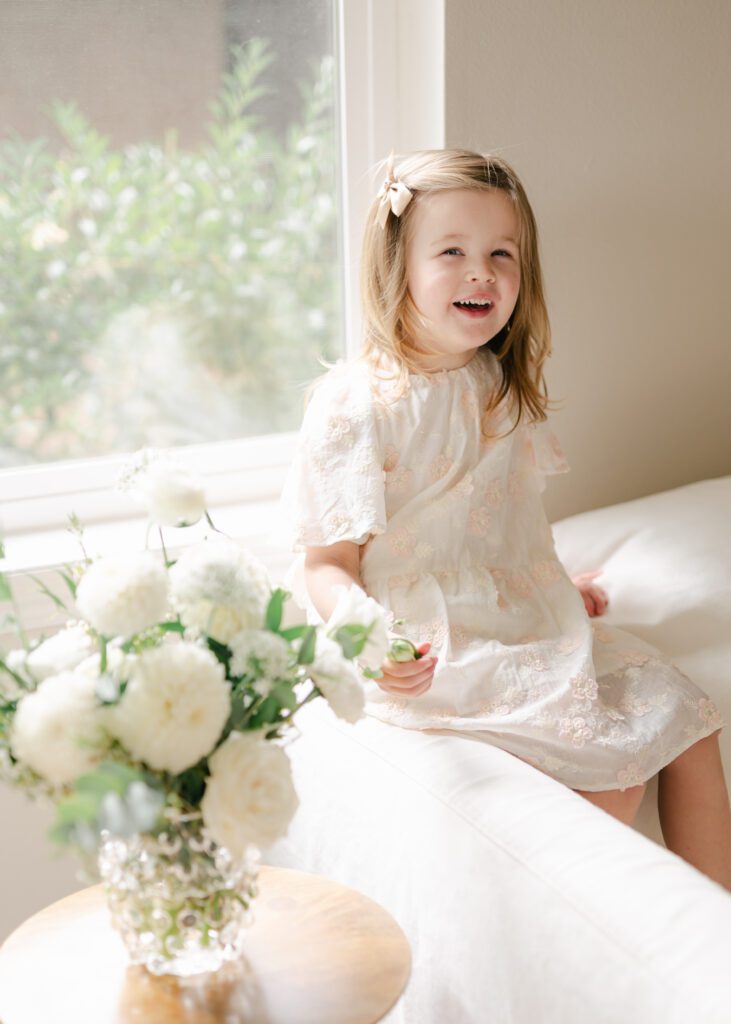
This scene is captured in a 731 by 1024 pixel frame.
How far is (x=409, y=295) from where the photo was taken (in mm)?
1593

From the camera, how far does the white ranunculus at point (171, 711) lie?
0.89m

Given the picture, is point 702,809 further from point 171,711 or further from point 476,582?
point 171,711

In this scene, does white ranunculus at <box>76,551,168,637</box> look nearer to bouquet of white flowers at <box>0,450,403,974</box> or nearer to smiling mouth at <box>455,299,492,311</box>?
bouquet of white flowers at <box>0,450,403,974</box>

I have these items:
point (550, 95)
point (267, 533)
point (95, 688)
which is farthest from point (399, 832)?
point (550, 95)

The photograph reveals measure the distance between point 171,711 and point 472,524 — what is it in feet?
2.51

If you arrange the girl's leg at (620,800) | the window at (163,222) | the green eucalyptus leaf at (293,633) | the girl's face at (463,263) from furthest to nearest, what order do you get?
the window at (163,222) → the girl's face at (463,263) → the girl's leg at (620,800) → the green eucalyptus leaf at (293,633)

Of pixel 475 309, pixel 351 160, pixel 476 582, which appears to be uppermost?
pixel 351 160

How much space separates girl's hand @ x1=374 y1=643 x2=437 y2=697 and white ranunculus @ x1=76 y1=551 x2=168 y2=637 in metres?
0.42

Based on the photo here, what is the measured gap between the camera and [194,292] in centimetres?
201

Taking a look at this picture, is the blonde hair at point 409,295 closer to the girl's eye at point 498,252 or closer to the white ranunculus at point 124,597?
the girl's eye at point 498,252

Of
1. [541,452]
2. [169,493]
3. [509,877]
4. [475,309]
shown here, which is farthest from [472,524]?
[169,493]

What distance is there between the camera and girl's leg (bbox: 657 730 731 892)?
150 cm

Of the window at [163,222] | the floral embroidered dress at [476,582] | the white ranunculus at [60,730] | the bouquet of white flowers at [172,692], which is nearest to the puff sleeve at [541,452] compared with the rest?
the floral embroidered dress at [476,582]

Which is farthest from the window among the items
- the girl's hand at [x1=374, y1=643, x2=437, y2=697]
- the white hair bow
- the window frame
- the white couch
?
the girl's hand at [x1=374, y1=643, x2=437, y2=697]
